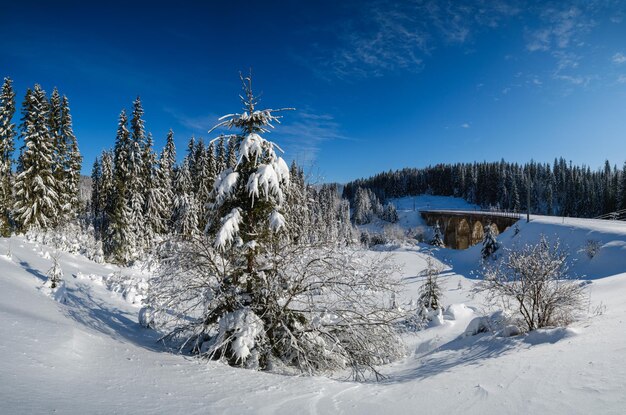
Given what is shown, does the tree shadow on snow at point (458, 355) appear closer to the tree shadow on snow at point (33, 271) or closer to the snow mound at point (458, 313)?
the snow mound at point (458, 313)

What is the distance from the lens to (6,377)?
3629 millimetres

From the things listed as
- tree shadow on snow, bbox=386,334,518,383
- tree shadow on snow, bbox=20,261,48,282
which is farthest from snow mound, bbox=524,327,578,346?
tree shadow on snow, bbox=20,261,48,282

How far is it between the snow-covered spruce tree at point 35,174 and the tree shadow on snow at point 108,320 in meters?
17.8

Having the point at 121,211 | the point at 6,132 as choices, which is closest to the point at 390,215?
the point at 121,211

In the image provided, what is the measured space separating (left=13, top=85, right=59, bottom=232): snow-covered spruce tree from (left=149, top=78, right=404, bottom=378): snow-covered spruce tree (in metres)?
23.0

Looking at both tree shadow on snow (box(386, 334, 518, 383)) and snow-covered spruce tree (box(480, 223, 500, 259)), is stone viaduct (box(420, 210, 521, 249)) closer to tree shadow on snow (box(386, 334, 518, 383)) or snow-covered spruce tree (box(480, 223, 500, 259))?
snow-covered spruce tree (box(480, 223, 500, 259))

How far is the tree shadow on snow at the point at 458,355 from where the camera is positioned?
721 centimetres

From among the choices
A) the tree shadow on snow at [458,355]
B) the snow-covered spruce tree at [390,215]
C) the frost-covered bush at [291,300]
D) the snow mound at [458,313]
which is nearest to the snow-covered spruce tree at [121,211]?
the frost-covered bush at [291,300]

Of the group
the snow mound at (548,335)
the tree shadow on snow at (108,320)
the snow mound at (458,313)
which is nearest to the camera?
the snow mound at (548,335)

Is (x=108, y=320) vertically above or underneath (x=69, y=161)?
underneath

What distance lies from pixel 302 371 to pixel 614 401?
5287 mm

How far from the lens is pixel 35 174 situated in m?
24.7

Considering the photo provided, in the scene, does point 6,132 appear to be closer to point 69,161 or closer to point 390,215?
point 69,161

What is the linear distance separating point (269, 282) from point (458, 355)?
5.32 m
